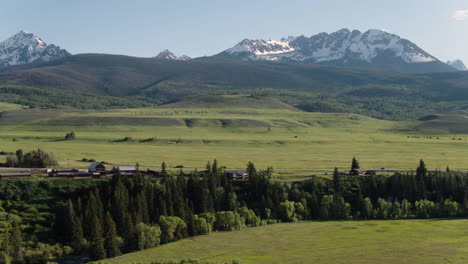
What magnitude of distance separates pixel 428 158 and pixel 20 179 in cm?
13245

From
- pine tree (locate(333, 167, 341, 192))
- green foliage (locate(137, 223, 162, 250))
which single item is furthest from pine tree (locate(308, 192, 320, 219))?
green foliage (locate(137, 223, 162, 250))

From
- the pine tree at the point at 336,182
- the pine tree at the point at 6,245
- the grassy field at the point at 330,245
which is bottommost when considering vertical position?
the grassy field at the point at 330,245

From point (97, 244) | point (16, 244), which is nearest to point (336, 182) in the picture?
point (97, 244)

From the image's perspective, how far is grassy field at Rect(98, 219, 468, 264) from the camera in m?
89.2

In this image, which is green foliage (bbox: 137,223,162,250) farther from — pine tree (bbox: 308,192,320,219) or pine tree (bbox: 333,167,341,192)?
pine tree (bbox: 333,167,341,192)

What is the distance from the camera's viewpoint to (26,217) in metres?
107

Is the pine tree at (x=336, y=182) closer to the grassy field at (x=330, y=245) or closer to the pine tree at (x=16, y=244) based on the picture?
the grassy field at (x=330, y=245)

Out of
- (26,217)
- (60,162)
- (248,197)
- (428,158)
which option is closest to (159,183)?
(248,197)

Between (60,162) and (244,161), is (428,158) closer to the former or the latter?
(244,161)

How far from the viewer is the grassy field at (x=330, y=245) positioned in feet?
293

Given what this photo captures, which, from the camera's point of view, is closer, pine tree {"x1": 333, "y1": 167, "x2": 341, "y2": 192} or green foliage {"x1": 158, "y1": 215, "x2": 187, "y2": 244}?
green foliage {"x1": 158, "y1": 215, "x2": 187, "y2": 244}

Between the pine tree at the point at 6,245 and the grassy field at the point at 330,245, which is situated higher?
the pine tree at the point at 6,245

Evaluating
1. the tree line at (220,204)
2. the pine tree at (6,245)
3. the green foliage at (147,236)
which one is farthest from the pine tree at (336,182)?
the pine tree at (6,245)

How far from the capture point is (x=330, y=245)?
96.3 meters
